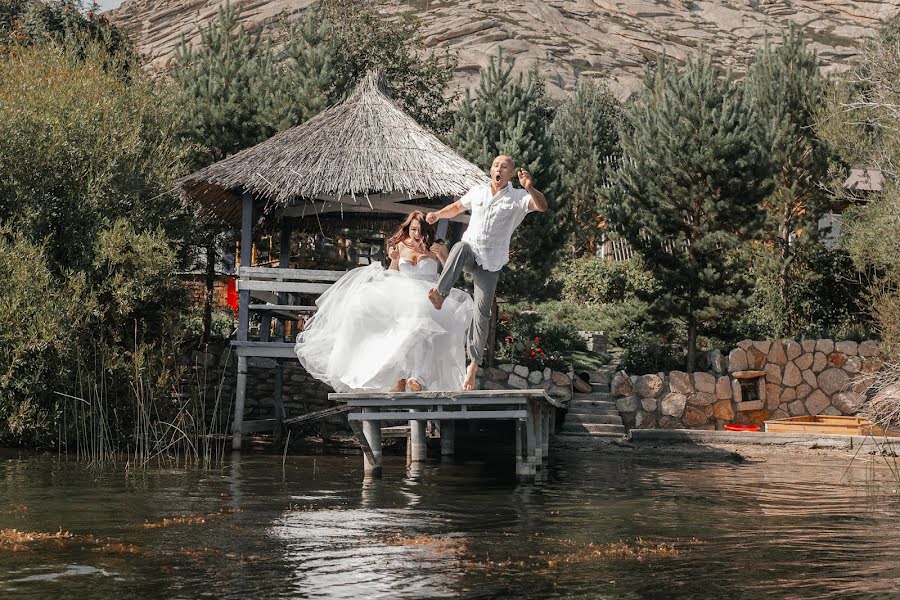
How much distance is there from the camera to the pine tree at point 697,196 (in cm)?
2070

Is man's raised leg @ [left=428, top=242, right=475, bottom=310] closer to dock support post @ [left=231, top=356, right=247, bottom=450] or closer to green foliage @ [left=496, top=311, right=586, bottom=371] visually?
dock support post @ [left=231, top=356, right=247, bottom=450]

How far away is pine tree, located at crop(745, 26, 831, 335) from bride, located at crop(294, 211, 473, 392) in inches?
479

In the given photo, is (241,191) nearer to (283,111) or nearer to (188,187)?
(188,187)

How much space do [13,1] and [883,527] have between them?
99.6 feet

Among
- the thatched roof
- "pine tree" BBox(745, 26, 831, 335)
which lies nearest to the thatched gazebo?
the thatched roof

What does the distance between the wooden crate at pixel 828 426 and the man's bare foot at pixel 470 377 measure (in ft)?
26.2

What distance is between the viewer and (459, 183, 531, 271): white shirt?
1191 cm

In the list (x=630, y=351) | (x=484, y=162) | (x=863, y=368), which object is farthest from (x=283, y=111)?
(x=863, y=368)

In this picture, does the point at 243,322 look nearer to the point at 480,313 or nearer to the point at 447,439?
the point at 447,439

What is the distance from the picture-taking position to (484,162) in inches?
819

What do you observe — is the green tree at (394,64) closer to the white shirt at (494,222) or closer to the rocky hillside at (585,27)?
the white shirt at (494,222)

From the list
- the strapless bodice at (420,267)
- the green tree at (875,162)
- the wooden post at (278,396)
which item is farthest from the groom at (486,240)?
the green tree at (875,162)

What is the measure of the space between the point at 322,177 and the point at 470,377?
562 cm

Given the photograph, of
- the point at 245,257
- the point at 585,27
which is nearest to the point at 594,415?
the point at 245,257
